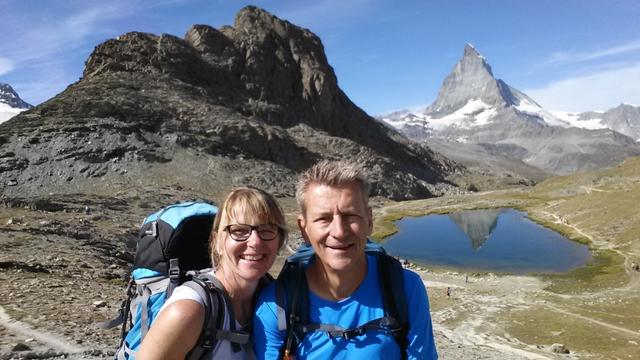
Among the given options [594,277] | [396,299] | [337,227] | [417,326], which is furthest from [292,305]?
[594,277]

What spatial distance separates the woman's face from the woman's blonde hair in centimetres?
4

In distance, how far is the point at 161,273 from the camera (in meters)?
6.46

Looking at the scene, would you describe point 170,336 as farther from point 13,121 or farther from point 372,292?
point 13,121

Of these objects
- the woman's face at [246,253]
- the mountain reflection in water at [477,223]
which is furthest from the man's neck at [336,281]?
the mountain reflection in water at [477,223]

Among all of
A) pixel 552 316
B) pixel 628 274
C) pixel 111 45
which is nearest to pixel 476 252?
pixel 628 274

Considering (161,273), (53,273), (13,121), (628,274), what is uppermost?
(13,121)

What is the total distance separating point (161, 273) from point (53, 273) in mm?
22174

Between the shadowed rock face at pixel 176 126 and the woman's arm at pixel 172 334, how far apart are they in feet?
340

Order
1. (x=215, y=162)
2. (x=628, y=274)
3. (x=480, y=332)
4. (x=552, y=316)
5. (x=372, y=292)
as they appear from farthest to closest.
Result: (x=215, y=162) → (x=628, y=274) → (x=552, y=316) → (x=480, y=332) → (x=372, y=292)

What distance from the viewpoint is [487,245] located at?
86.2m

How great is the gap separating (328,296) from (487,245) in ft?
283

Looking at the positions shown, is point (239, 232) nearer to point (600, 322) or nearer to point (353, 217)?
point (353, 217)

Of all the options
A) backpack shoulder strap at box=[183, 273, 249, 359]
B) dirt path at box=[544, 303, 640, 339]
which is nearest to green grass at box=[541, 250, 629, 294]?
dirt path at box=[544, 303, 640, 339]

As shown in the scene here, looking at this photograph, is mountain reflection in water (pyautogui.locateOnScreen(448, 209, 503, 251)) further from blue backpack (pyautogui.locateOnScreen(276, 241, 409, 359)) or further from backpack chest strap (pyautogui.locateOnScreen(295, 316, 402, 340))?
backpack chest strap (pyautogui.locateOnScreen(295, 316, 402, 340))
